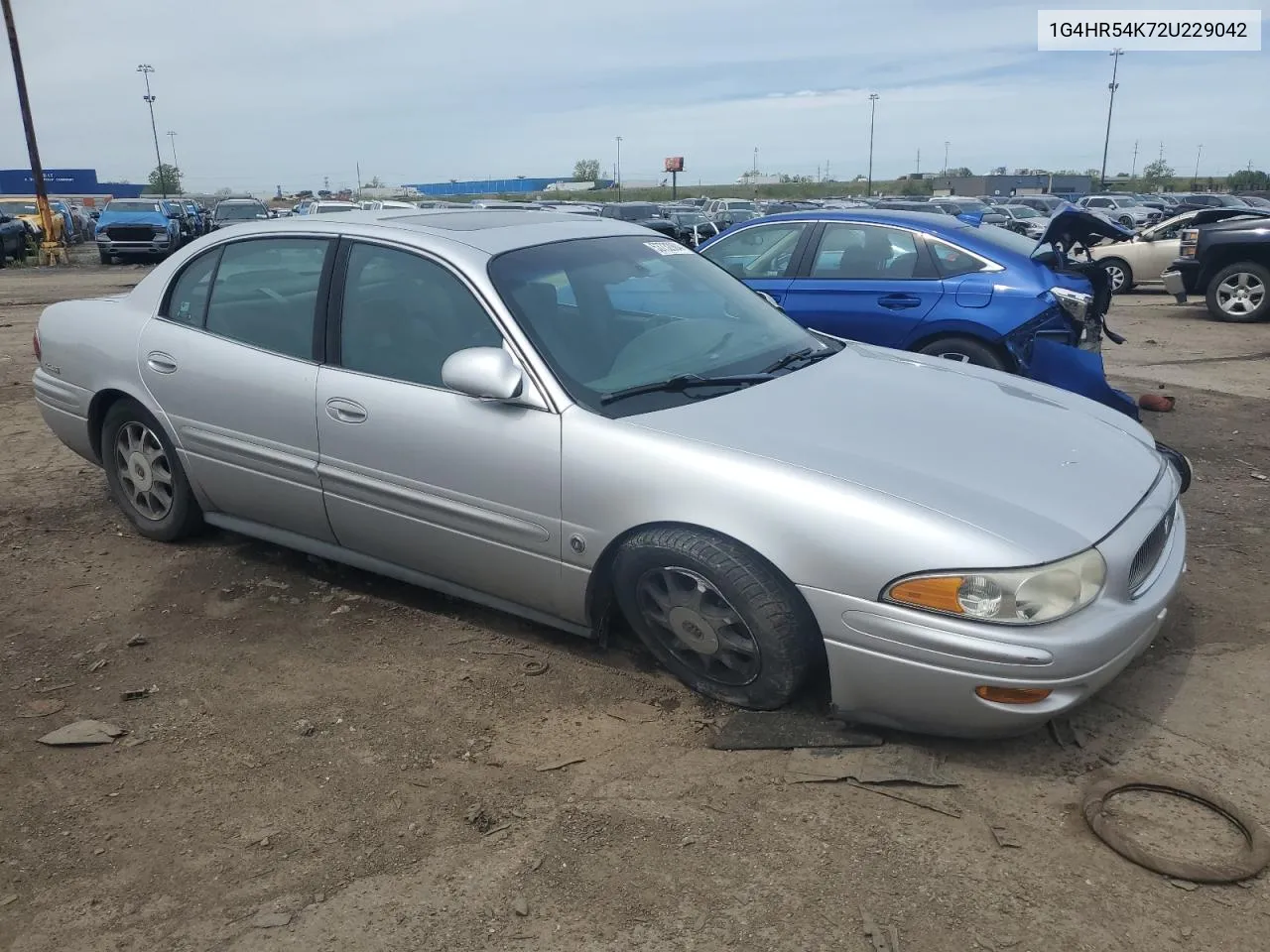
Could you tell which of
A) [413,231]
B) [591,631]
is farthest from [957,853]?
[413,231]

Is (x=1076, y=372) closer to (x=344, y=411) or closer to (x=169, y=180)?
(x=344, y=411)

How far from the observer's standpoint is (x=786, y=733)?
123 inches

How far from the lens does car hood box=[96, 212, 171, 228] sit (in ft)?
83.2

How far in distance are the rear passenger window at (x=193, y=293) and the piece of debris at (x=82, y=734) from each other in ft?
6.00

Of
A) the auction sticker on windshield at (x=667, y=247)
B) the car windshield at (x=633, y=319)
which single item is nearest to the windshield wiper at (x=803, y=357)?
the car windshield at (x=633, y=319)

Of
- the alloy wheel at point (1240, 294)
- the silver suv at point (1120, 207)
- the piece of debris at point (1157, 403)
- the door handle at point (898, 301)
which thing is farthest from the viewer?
the silver suv at point (1120, 207)

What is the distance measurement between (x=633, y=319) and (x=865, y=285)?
346 cm

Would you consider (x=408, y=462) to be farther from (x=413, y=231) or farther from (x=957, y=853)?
(x=957, y=853)

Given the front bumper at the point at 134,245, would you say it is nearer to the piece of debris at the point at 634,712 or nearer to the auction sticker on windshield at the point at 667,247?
the auction sticker on windshield at the point at 667,247

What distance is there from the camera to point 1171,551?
11.1 feet

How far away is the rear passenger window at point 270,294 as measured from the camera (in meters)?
4.09

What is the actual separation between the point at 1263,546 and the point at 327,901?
429 centimetres

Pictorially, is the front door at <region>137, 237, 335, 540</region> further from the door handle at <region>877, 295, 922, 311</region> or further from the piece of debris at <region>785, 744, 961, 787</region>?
the door handle at <region>877, 295, 922, 311</region>

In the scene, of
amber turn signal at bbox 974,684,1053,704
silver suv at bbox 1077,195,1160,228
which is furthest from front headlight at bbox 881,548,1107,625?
silver suv at bbox 1077,195,1160,228
